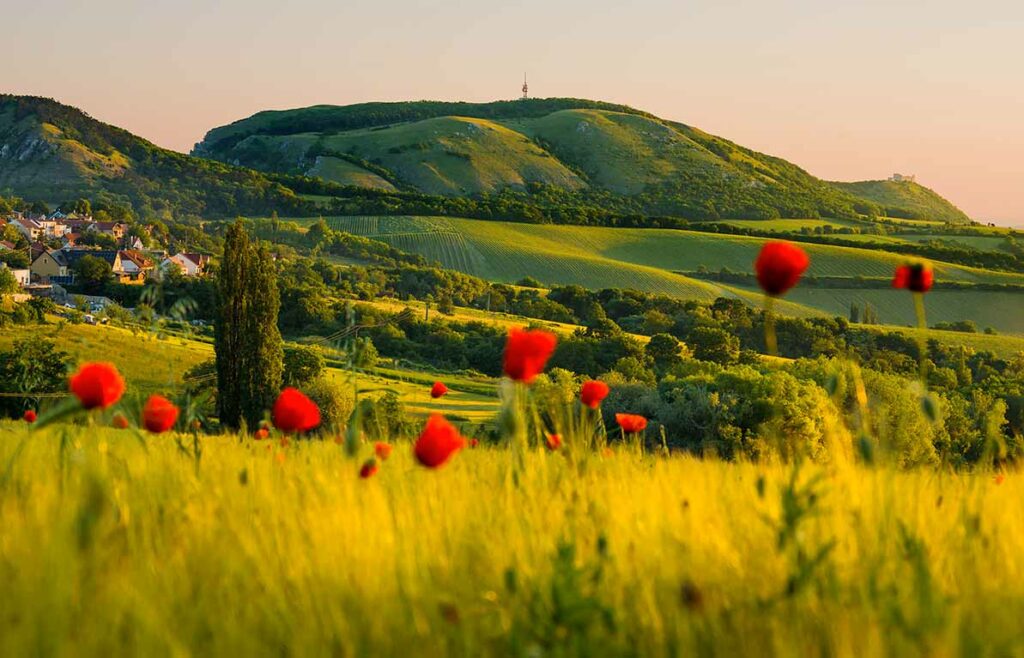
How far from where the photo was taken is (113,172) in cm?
17262

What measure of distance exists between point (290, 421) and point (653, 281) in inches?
3814

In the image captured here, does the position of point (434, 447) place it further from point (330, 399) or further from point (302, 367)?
point (302, 367)

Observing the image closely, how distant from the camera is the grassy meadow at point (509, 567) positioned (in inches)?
78.7

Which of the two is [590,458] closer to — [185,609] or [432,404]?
[185,609]

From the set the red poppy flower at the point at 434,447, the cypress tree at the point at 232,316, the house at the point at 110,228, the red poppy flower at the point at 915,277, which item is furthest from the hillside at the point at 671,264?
the red poppy flower at the point at 434,447

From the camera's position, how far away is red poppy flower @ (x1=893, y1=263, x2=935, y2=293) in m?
2.95

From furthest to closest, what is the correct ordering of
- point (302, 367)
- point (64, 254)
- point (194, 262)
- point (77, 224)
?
1. point (77, 224)
2. point (64, 254)
3. point (194, 262)
4. point (302, 367)

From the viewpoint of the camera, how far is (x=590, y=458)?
398cm

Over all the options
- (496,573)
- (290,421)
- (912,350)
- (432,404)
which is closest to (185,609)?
(496,573)

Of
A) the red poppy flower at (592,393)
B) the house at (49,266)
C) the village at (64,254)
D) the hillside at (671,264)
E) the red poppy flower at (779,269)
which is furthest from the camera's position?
the house at (49,266)

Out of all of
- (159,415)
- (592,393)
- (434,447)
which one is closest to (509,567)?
(434,447)

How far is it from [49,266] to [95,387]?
108 m

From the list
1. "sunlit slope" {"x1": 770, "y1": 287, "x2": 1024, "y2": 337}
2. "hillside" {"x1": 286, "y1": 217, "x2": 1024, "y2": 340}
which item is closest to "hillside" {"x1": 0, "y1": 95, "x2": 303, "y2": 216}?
"hillside" {"x1": 286, "y1": 217, "x2": 1024, "y2": 340}

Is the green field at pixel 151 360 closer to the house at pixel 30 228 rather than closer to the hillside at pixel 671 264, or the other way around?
the hillside at pixel 671 264
